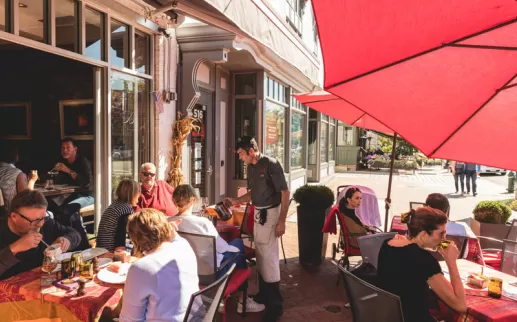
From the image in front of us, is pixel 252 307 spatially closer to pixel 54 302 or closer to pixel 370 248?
pixel 370 248

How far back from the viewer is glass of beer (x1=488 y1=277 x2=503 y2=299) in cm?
268

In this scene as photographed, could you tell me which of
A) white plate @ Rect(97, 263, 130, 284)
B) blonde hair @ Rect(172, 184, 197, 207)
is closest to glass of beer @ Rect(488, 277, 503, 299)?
blonde hair @ Rect(172, 184, 197, 207)

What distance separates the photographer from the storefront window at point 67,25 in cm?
423

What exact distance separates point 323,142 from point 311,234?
1141cm

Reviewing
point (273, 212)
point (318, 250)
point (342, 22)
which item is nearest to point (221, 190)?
point (318, 250)

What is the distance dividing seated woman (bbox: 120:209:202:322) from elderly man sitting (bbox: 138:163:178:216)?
2.43m

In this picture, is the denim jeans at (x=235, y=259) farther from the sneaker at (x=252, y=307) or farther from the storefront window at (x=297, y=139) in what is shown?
the storefront window at (x=297, y=139)

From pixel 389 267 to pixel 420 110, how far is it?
111cm

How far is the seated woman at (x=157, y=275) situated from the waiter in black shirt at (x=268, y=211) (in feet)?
5.59

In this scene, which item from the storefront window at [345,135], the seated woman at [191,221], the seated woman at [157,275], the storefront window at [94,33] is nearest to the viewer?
the seated woman at [157,275]

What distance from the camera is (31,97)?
8727 millimetres

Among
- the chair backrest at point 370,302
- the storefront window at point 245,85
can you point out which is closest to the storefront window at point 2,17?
the chair backrest at point 370,302

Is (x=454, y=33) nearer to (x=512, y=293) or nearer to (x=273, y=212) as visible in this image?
(x=512, y=293)

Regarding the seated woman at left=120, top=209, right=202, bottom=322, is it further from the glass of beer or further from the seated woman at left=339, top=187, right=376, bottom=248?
the seated woman at left=339, top=187, right=376, bottom=248
